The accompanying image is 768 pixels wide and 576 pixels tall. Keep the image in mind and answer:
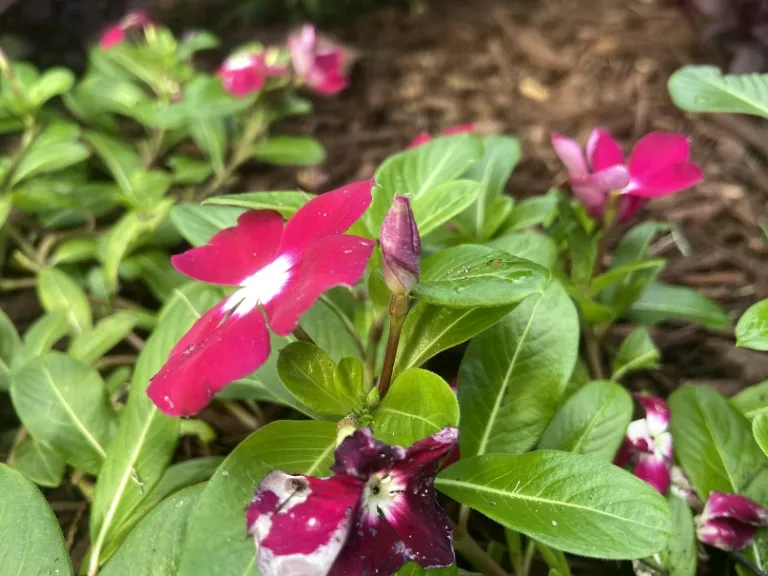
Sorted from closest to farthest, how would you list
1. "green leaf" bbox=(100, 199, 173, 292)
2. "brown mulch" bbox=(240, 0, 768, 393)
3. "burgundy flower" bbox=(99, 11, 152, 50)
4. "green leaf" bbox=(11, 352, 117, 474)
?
"green leaf" bbox=(11, 352, 117, 474) < "green leaf" bbox=(100, 199, 173, 292) < "brown mulch" bbox=(240, 0, 768, 393) < "burgundy flower" bbox=(99, 11, 152, 50)

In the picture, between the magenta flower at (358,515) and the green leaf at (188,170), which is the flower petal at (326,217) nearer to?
the magenta flower at (358,515)

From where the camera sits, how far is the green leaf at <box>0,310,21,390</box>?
3.56ft

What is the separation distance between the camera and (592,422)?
84 centimetres

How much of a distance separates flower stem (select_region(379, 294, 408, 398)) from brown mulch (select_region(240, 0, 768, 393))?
29.7 inches

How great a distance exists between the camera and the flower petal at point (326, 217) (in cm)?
67

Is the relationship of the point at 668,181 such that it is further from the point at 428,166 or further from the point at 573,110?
the point at 573,110

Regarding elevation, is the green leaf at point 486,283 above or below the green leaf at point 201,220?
above

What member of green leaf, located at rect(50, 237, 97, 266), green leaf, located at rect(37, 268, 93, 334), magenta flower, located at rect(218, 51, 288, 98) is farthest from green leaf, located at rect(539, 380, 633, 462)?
magenta flower, located at rect(218, 51, 288, 98)

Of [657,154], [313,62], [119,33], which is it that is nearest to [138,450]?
[657,154]

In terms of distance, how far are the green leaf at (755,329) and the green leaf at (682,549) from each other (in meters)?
0.22

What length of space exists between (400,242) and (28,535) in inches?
20.2

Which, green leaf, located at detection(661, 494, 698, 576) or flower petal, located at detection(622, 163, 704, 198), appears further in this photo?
flower petal, located at detection(622, 163, 704, 198)

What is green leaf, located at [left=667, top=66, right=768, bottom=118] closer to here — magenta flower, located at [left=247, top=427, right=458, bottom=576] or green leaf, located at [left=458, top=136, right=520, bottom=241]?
green leaf, located at [left=458, top=136, right=520, bottom=241]

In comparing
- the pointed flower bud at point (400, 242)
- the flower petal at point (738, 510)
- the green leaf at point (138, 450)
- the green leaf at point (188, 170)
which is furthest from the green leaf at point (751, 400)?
the green leaf at point (188, 170)
